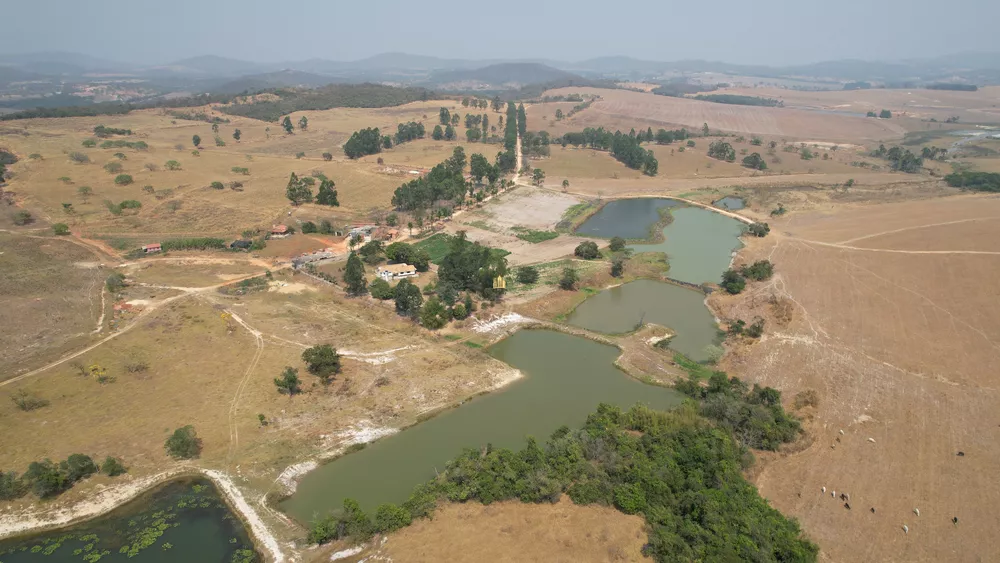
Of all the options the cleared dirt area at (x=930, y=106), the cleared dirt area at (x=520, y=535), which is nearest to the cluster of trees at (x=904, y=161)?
the cleared dirt area at (x=930, y=106)

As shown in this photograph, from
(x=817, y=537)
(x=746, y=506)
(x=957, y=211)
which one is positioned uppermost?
(x=957, y=211)

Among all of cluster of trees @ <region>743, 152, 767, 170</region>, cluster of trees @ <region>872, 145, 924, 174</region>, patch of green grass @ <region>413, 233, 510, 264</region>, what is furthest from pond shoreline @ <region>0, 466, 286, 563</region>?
cluster of trees @ <region>872, 145, 924, 174</region>

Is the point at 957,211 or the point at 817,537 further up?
the point at 957,211

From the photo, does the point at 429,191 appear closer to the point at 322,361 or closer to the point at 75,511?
the point at 322,361

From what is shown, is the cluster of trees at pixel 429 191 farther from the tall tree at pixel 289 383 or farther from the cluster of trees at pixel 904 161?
the cluster of trees at pixel 904 161

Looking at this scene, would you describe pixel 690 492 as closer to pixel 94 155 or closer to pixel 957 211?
pixel 957 211

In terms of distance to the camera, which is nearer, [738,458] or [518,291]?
[738,458]

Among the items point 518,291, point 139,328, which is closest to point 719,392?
point 518,291
